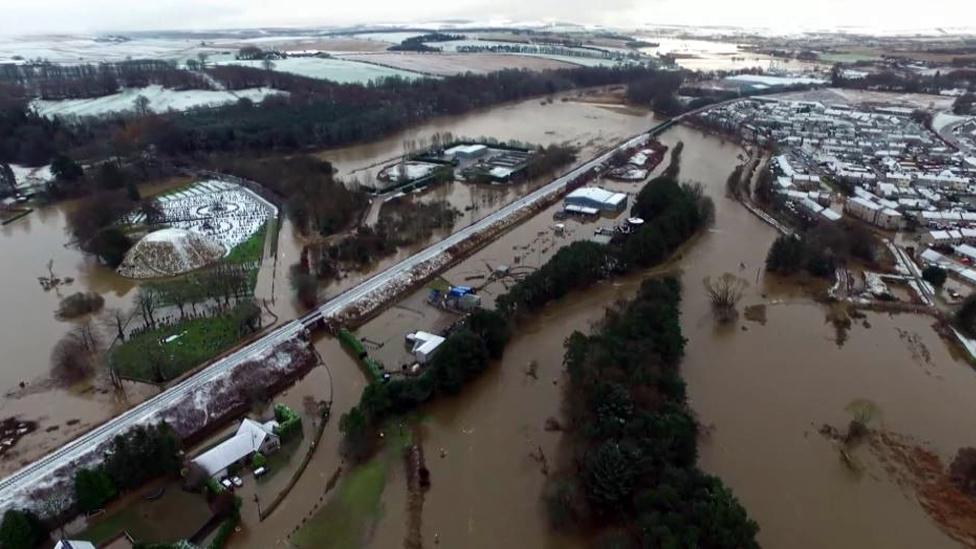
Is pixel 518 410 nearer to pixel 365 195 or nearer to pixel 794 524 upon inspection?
pixel 794 524

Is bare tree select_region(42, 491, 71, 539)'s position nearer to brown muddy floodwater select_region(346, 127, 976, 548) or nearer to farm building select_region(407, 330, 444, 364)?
brown muddy floodwater select_region(346, 127, 976, 548)

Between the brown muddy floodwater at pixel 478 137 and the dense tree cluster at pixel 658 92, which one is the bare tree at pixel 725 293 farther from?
the dense tree cluster at pixel 658 92

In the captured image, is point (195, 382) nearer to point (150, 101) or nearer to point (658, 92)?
point (150, 101)

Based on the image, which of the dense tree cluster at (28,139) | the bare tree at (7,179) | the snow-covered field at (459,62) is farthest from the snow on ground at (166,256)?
the snow-covered field at (459,62)

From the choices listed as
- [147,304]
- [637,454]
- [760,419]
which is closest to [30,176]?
[147,304]

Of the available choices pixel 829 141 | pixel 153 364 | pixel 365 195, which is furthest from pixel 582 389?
pixel 829 141

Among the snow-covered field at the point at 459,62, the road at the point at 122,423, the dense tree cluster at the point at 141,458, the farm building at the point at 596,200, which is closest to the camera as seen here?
the dense tree cluster at the point at 141,458
